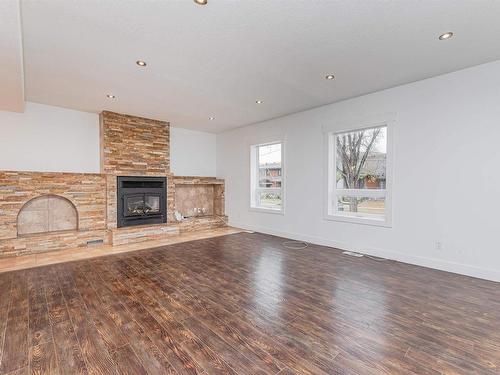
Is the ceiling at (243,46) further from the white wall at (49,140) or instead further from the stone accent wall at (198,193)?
the stone accent wall at (198,193)

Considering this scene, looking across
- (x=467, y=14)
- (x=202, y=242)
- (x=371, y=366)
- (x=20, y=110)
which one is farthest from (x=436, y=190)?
(x=20, y=110)

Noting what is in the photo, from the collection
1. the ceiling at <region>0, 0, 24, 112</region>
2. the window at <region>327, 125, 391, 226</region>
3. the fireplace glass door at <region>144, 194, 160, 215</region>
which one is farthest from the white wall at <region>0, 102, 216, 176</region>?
the window at <region>327, 125, 391, 226</region>

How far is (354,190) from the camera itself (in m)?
4.69

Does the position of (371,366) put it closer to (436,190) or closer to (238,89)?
(436,190)

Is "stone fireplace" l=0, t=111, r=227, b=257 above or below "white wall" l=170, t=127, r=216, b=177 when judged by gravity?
below

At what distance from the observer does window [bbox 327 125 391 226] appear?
14.2 ft

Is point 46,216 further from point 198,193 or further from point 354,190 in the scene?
point 354,190

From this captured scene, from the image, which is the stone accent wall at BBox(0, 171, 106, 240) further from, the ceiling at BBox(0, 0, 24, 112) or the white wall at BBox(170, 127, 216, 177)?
the white wall at BBox(170, 127, 216, 177)

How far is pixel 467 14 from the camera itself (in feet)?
7.51

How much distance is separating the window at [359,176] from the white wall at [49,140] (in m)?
4.97

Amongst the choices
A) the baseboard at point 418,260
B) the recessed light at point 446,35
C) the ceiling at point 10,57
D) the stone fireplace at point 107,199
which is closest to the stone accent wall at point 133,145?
the stone fireplace at point 107,199

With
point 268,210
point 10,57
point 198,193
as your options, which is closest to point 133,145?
point 198,193

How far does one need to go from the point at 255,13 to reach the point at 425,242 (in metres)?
3.79

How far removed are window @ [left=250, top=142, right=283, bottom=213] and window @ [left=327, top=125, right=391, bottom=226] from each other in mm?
1292
